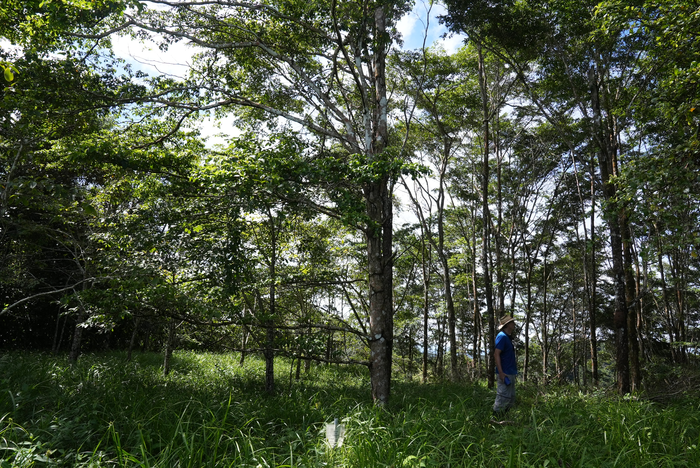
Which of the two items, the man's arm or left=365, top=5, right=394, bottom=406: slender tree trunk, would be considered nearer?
the man's arm

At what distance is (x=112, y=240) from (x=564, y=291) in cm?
2349

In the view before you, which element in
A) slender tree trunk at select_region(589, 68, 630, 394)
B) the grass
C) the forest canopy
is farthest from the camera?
slender tree trunk at select_region(589, 68, 630, 394)

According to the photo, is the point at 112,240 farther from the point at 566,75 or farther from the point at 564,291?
the point at 564,291

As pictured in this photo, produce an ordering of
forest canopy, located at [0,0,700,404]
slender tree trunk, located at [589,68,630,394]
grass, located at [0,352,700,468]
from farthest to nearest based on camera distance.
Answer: slender tree trunk, located at [589,68,630,394]
forest canopy, located at [0,0,700,404]
grass, located at [0,352,700,468]

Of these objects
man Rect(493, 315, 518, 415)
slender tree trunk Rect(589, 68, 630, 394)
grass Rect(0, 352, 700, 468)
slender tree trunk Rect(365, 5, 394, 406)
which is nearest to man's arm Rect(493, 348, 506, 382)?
man Rect(493, 315, 518, 415)

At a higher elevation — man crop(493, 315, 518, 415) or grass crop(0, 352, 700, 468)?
man crop(493, 315, 518, 415)

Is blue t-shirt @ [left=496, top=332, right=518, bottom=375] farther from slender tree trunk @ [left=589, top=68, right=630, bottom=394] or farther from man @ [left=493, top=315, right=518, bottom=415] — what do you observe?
slender tree trunk @ [left=589, top=68, right=630, bottom=394]

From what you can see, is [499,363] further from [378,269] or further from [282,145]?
[282,145]

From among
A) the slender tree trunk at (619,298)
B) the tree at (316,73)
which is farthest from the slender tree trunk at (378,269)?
the slender tree trunk at (619,298)

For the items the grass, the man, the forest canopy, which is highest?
the forest canopy

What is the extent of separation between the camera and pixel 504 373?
5.03 metres

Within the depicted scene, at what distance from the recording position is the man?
16.4 feet

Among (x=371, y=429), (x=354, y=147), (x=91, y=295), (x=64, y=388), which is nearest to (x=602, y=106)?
(x=354, y=147)

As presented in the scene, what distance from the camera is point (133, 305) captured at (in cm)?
493
